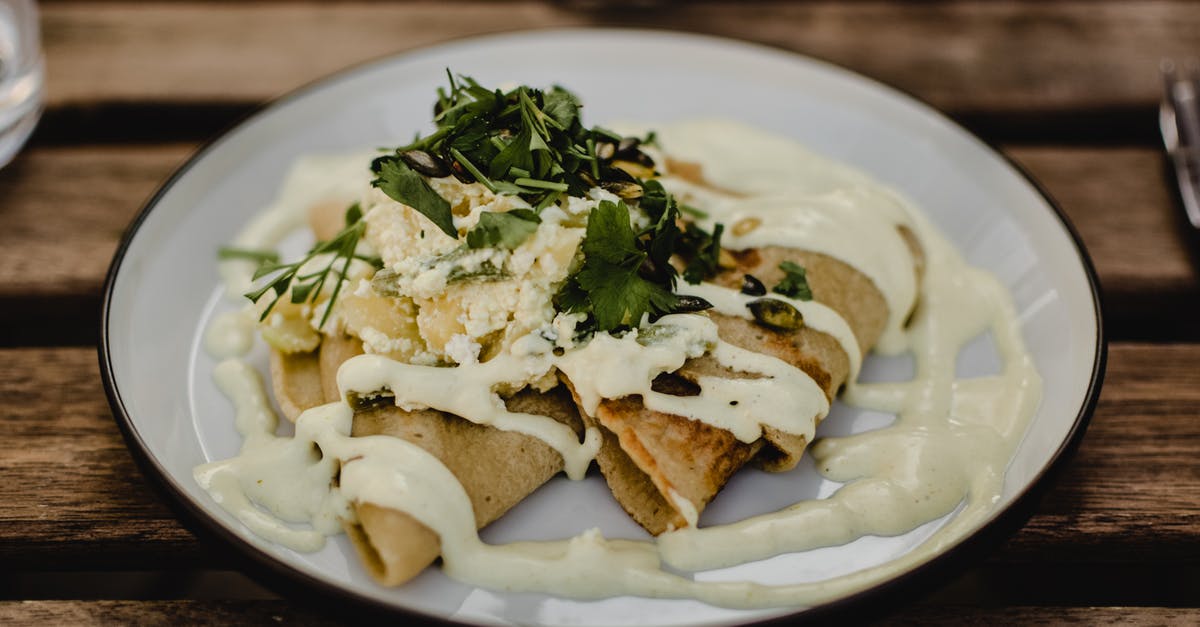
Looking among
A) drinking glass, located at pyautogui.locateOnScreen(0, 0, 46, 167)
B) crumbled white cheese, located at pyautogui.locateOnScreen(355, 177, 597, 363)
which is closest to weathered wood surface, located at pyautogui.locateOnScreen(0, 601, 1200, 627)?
crumbled white cheese, located at pyautogui.locateOnScreen(355, 177, 597, 363)

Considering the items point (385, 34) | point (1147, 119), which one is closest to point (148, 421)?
point (385, 34)

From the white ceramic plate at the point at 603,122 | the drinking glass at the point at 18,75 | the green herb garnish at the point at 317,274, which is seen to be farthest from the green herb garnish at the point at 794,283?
the drinking glass at the point at 18,75

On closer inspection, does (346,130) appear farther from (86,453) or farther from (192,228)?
(86,453)

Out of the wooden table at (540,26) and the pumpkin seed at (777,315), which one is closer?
the wooden table at (540,26)

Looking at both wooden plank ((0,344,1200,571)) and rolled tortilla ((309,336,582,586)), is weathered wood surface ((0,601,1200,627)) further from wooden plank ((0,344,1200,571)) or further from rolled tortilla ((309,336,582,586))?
rolled tortilla ((309,336,582,586))

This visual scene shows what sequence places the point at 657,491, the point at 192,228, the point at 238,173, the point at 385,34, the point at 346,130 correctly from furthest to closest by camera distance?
the point at 385,34, the point at 346,130, the point at 238,173, the point at 192,228, the point at 657,491

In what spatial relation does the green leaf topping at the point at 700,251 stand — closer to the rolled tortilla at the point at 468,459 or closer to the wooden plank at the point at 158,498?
the rolled tortilla at the point at 468,459

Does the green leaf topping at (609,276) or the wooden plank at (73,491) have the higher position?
the green leaf topping at (609,276)
